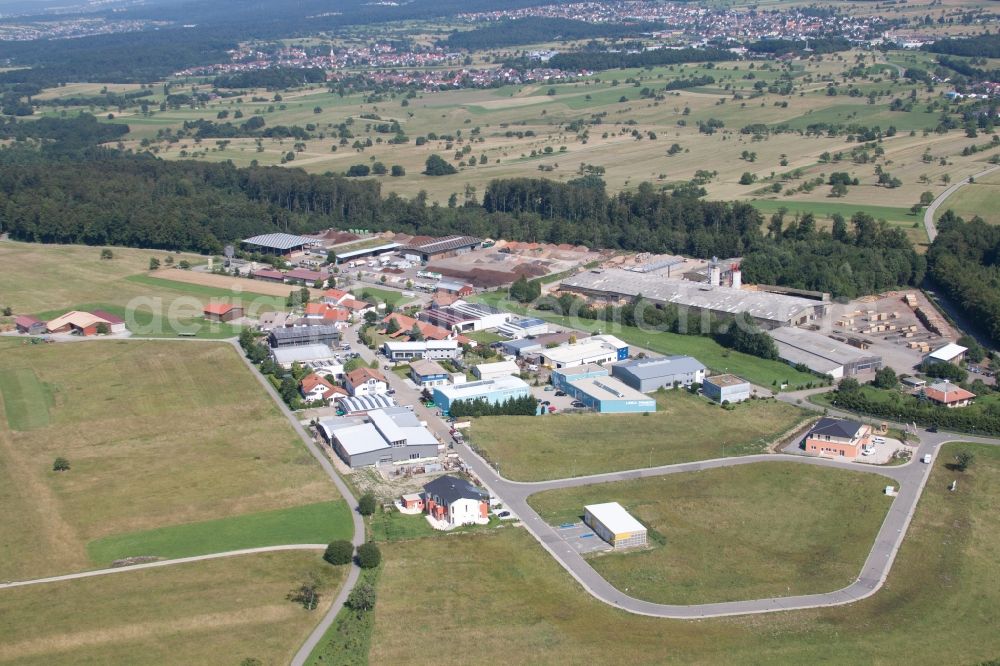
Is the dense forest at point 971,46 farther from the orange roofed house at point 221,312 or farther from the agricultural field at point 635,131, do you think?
the orange roofed house at point 221,312

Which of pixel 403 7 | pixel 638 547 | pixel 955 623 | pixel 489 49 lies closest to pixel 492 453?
pixel 638 547

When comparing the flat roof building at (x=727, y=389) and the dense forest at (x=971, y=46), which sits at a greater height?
the dense forest at (x=971, y=46)

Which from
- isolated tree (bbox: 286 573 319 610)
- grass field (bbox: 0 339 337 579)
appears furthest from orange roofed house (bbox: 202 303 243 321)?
isolated tree (bbox: 286 573 319 610)

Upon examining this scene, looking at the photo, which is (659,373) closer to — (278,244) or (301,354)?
(301,354)

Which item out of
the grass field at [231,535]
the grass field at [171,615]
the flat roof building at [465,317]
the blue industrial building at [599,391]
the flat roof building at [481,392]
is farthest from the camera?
the flat roof building at [465,317]

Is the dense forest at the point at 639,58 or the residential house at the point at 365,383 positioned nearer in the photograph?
the residential house at the point at 365,383

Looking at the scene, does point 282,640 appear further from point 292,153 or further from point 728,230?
point 292,153

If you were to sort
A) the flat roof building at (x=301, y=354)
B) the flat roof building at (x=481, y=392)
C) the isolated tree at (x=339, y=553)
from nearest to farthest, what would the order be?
the isolated tree at (x=339, y=553) → the flat roof building at (x=481, y=392) → the flat roof building at (x=301, y=354)

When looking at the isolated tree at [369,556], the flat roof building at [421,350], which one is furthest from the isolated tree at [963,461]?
the flat roof building at [421,350]
